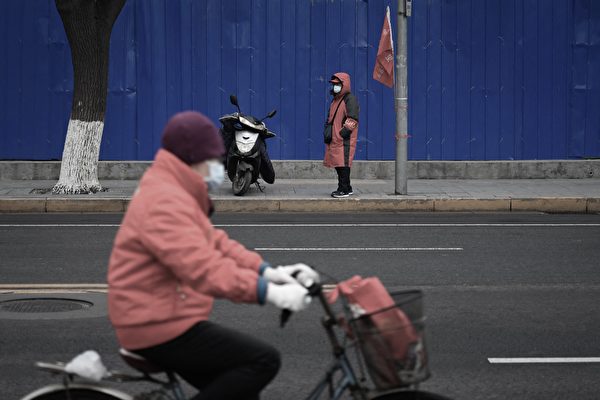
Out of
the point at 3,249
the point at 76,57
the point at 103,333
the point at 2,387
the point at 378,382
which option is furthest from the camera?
the point at 76,57

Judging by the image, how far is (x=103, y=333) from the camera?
7.61m

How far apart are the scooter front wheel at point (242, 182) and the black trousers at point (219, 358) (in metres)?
12.9

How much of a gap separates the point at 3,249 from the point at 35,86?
Result: 8383 mm

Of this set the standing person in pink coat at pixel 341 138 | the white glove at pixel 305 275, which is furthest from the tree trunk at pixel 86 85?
the white glove at pixel 305 275

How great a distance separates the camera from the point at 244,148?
16891 mm

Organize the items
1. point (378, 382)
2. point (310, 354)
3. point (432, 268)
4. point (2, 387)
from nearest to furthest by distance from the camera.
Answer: point (378, 382) → point (2, 387) → point (310, 354) → point (432, 268)

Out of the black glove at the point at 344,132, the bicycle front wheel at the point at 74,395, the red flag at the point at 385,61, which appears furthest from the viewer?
the red flag at the point at 385,61

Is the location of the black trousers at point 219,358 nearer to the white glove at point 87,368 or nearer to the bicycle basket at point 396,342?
the white glove at point 87,368

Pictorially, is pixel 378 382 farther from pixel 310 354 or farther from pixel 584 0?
pixel 584 0

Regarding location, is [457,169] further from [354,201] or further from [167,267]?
[167,267]

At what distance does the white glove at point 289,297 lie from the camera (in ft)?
12.3

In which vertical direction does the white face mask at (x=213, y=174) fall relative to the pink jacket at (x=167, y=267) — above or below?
above

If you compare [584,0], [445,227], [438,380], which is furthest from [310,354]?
[584,0]

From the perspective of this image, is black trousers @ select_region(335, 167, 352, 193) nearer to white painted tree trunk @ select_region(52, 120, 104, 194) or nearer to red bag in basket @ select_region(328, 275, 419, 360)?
white painted tree trunk @ select_region(52, 120, 104, 194)
